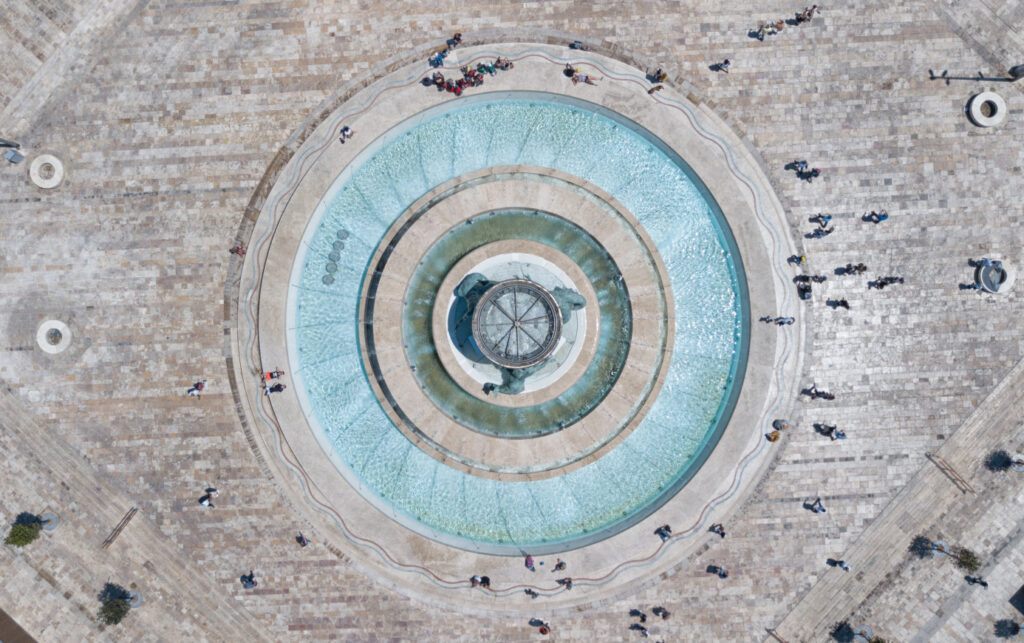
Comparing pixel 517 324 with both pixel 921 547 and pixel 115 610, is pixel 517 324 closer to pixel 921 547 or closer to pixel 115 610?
pixel 921 547

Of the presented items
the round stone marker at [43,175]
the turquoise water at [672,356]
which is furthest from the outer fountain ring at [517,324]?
the round stone marker at [43,175]

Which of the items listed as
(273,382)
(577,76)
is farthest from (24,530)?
(577,76)

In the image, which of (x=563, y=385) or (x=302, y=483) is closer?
(x=563, y=385)

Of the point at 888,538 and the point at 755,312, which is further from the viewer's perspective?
the point at 888,538

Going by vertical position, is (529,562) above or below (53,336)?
below

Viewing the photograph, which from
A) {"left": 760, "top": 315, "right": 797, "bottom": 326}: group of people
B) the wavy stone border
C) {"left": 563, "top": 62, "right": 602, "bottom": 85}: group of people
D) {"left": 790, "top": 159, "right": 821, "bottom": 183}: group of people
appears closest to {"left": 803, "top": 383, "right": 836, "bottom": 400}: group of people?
the wavy stone border

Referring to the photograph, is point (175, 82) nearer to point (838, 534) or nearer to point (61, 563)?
point (61, 563)

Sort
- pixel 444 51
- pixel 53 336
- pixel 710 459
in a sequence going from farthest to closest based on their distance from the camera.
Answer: pixel 53 336 < pixel 444 51 < pixel 710 459

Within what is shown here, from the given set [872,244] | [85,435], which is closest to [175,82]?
[85,435]
